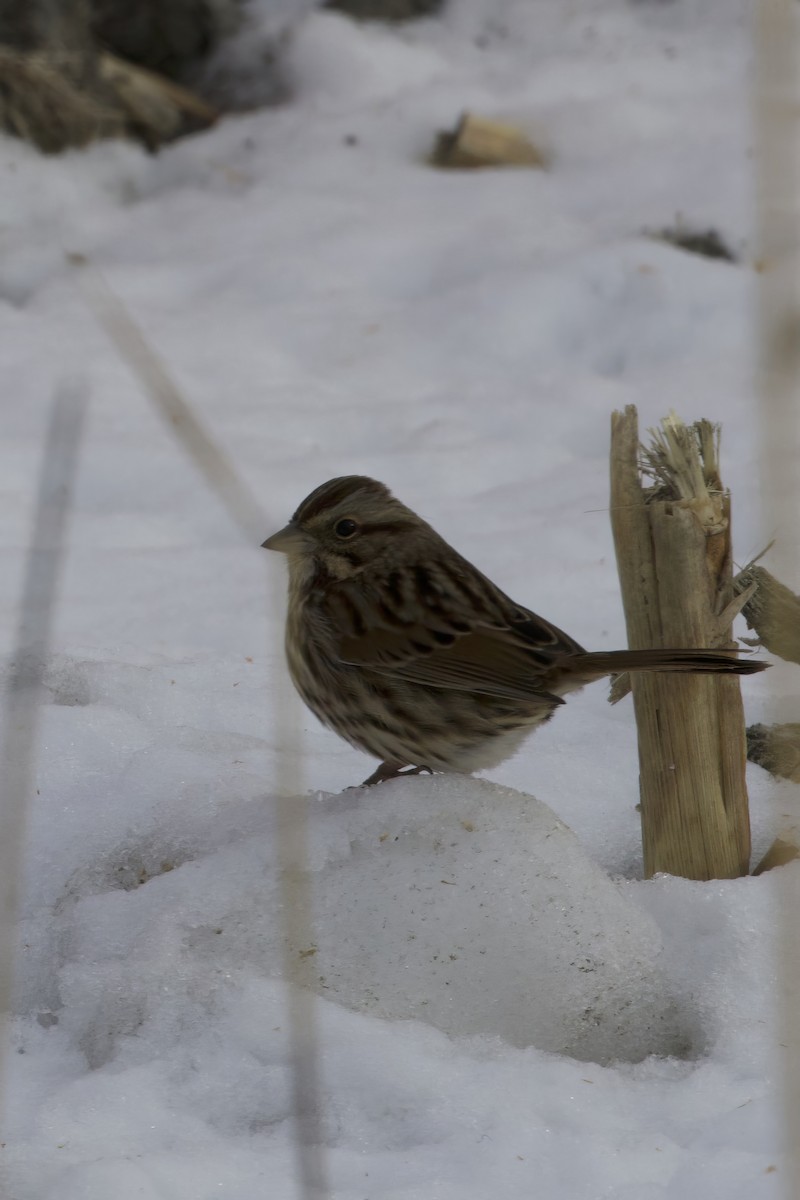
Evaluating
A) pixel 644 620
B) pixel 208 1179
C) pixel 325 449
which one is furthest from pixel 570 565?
pixel 208 1179

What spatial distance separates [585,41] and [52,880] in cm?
601

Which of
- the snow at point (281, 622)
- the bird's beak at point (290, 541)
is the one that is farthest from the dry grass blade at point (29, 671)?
the bird's beak at point (290, 541)

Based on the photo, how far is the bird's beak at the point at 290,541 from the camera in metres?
2.72

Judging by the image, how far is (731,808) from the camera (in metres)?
2.63

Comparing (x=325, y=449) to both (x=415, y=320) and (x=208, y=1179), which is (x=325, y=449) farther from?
(x=208, y=1179)

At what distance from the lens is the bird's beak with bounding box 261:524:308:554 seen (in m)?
2.72

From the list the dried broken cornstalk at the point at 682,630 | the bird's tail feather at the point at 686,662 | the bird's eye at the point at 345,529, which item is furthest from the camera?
the bird's eye at the point at 345,529

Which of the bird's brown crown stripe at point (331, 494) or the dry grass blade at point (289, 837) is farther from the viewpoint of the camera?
the bird's brown crown stripe at point (331, 494)

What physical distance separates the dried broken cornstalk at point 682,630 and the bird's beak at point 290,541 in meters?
0.60

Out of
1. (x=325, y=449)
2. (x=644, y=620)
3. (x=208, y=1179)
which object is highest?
(x=644, y=620)

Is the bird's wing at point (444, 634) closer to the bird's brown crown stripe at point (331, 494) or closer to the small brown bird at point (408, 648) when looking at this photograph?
the small brown bird at point (408, 648)

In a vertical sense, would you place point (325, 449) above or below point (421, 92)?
below

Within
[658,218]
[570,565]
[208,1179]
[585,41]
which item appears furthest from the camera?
[585,41]

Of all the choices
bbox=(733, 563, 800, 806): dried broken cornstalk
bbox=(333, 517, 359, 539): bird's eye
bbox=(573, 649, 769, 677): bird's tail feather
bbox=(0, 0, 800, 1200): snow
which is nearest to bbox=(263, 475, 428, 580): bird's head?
bbox=(333, 517, 359, 539): bird's eye
